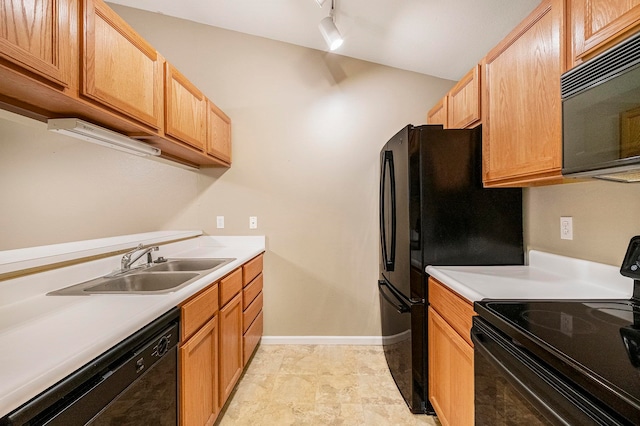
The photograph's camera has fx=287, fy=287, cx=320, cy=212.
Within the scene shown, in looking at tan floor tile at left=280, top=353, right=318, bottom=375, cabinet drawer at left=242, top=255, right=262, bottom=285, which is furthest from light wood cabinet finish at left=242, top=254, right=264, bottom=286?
tan floor tile at left=280, top=353, right=318, bottom=375

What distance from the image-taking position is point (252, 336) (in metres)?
2.30

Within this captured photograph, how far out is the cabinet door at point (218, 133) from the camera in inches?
88.7

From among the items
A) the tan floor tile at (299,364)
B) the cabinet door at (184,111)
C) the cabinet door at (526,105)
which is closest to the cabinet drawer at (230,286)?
the tan floor tile at (299,364)

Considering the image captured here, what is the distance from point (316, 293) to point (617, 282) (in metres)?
2.03

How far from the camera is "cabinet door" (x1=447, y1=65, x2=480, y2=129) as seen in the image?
175 centimetres

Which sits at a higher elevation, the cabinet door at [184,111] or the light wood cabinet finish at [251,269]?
the cabinet door at [184,111]

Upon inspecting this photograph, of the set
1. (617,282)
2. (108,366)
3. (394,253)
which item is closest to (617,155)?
(617,282)

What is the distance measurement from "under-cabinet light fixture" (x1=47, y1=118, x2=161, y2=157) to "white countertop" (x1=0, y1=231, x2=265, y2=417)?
558 millimetres

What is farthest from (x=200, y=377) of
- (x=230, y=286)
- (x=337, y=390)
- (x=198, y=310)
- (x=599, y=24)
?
(x=599, y=24)

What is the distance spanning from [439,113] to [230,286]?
6.79ft

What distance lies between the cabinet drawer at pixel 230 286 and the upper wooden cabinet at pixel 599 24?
192 cm

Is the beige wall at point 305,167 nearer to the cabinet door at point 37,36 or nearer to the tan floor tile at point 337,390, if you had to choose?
the tan floor tile at point 337,390

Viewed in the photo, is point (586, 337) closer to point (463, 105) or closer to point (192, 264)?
point (463, 105)

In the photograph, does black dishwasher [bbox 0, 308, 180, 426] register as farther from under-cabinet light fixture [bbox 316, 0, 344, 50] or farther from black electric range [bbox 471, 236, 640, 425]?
under-cabinet light fixture [bbox 316, 0, 344, 50]
